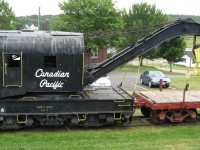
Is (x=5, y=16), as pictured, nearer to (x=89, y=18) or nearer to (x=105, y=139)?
(x=89, y=18)

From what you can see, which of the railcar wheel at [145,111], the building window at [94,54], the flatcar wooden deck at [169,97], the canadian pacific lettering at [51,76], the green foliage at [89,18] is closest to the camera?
the canadian pacific lettering at [51,76]

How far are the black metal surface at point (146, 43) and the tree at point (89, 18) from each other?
93.8 feet

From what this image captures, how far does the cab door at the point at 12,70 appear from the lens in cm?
1245

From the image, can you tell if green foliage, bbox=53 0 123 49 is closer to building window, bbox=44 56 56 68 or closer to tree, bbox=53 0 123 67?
tree, bbox=53 0 123 67

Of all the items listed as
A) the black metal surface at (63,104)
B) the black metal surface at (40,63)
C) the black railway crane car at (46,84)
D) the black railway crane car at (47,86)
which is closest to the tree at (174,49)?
the black metal surface at (63,104)

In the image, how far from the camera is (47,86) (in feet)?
41.9

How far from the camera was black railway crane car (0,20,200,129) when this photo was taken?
41.1 ft

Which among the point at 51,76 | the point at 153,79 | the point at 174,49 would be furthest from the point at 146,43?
the point at 174,49

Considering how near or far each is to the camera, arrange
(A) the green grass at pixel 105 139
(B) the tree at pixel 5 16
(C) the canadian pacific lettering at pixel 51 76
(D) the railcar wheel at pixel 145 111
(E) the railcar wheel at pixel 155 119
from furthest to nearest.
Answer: (B) the tree at pixel 5 16 → (D) the railcar wheel at pixel 145 111 → (E) the railcar wheel at pixel 155 119 → (C) the canadian pacific lettering at pixel 51 76 → (A) the green grass at pixel 105 139

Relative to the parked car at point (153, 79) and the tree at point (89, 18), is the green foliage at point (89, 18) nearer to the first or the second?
the tree at point (89, 18)

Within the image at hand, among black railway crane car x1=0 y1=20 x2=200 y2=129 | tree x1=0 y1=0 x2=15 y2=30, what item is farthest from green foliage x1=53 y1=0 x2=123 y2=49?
black railway crane car x1=0 y1=20 x2=200 y2=129

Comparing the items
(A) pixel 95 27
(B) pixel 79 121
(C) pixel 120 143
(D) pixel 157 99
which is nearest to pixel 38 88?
(B) pixel 79 121

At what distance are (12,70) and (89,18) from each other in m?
31.2

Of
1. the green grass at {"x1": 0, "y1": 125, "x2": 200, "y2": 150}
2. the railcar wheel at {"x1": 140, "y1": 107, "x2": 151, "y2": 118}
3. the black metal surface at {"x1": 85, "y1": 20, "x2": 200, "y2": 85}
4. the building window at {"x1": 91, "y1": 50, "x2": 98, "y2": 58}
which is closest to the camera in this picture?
the green grass at {"x1": 0, "y1": 125, "x2": 200, "y2": 150}
